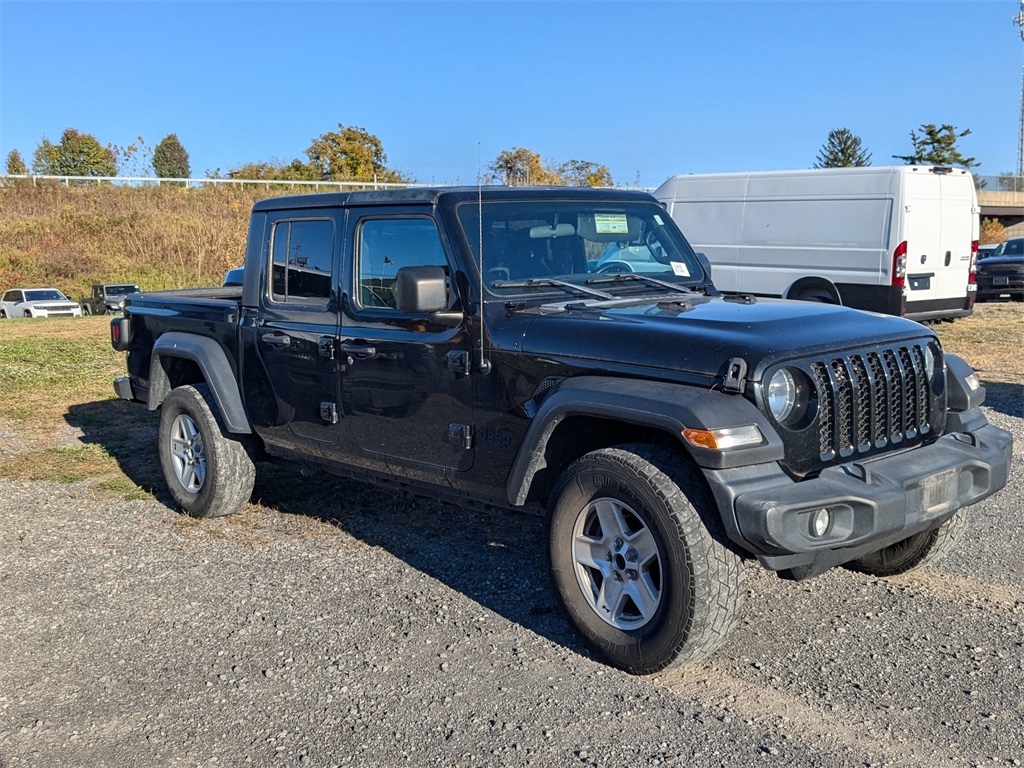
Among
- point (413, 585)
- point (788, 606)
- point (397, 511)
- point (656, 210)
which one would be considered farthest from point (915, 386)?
point (397, 511)

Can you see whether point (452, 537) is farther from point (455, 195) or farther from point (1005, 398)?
point (1005, 398)

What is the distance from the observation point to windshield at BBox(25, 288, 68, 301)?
93.9ft

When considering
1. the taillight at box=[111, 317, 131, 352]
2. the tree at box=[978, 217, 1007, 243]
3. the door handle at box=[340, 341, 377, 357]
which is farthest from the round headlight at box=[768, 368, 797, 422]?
the tree at box=[978, 217, 1007, 243]

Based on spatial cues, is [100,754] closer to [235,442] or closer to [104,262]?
[235,442]

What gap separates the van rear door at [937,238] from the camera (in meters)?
13.6

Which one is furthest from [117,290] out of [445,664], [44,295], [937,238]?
[445,664]

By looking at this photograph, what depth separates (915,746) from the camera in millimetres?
3312

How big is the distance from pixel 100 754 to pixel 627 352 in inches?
95.2

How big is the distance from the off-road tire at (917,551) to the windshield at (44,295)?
93.2ft

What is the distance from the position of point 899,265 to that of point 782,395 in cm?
1069

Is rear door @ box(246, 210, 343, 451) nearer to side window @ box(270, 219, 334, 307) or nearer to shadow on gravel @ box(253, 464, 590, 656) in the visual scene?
side window @ box(270, 219, 334, 307)

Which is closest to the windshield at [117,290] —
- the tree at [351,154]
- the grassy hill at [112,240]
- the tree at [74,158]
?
the grassy hill at [112,240]

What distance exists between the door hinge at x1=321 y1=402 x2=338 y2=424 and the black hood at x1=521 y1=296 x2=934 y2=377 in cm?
140

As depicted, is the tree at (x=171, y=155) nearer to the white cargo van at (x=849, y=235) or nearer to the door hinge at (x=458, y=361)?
the white cargo van at (x=849, y=235)
